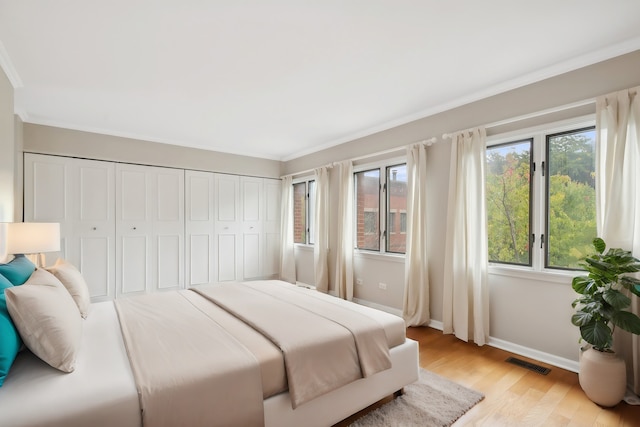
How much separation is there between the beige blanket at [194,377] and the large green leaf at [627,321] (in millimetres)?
2332

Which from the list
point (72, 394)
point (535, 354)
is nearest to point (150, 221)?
point (72, 394)

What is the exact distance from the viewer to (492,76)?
2.82 metres

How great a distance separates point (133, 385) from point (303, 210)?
4757 mm

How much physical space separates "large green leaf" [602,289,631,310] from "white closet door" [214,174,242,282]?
16.5 ft

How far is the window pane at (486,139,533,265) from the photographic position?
2926 millimetres

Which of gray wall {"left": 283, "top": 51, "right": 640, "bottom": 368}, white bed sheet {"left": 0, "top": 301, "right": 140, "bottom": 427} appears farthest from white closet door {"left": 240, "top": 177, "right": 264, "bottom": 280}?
white bed sheet {"left": 0, "top": 301, "right": 140, "bottom": 427}

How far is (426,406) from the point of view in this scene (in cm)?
206

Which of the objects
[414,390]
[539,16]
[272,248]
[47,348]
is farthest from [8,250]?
[539,16]

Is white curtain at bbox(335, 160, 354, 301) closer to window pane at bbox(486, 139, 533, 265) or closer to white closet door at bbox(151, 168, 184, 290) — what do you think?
window pane at bbox(486, 139, 533, 265)

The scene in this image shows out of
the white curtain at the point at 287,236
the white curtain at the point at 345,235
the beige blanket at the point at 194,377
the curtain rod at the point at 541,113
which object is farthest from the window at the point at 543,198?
the white curtain at the point at 287,236

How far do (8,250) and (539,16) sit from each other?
450 cm

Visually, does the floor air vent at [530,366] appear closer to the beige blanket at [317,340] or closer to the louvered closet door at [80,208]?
the beige blanket at [317,340]

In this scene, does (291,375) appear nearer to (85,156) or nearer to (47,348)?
(47,348)

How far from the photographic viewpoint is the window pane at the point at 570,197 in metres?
2.57
